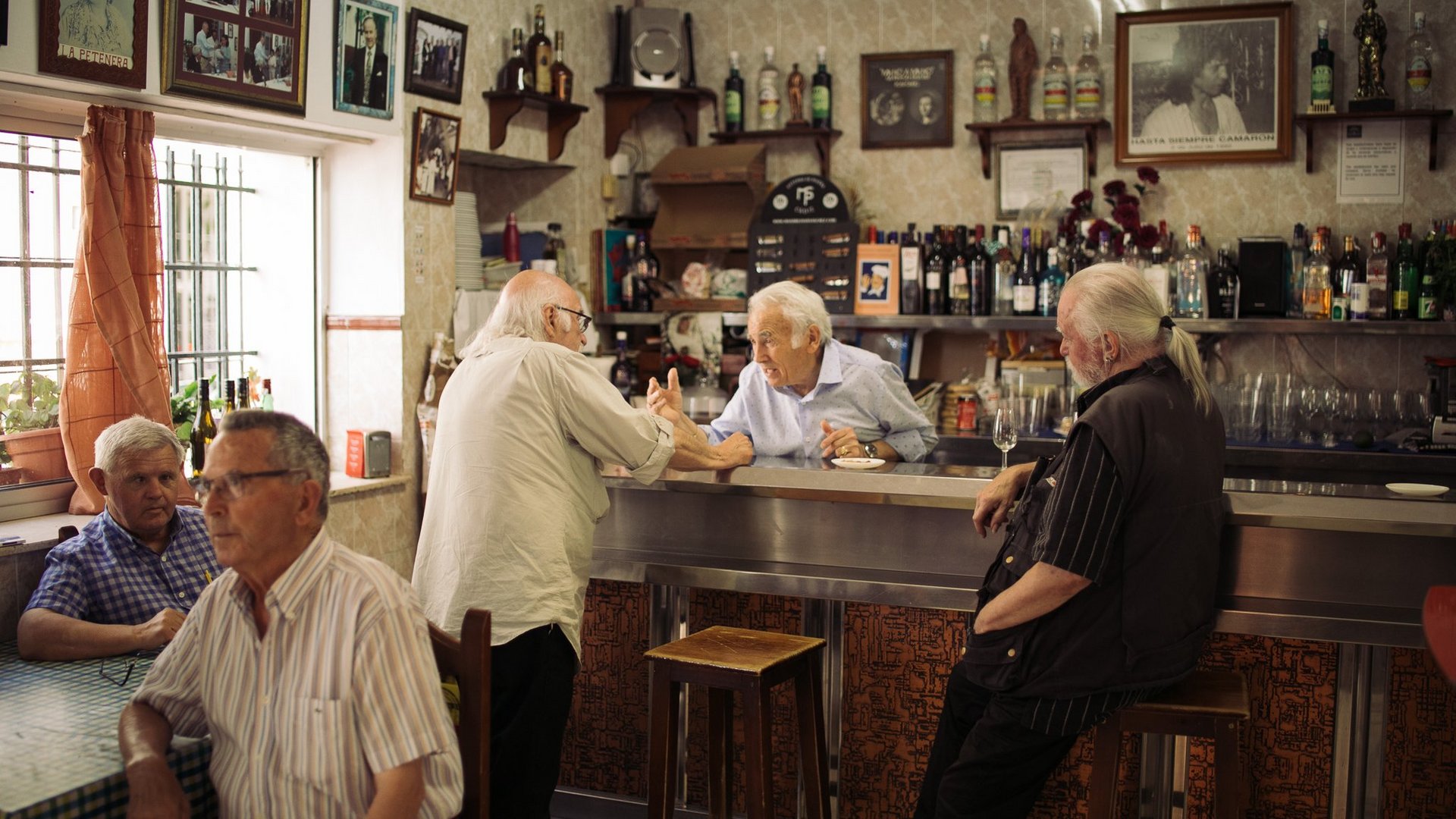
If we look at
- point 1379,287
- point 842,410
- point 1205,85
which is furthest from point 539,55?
point 1379,287

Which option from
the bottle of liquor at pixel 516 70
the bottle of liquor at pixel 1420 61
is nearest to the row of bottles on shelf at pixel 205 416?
the bottle of liquor at pixel 516 70

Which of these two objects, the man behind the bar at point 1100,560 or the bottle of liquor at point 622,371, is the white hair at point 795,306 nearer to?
the man behind the bar at point 1100,560

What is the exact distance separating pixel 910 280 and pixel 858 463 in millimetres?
2338

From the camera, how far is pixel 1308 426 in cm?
530

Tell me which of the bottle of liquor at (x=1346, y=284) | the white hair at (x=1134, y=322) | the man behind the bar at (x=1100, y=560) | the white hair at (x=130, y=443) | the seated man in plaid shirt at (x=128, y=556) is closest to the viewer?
the man behind the bar at (x=1100, y=560)

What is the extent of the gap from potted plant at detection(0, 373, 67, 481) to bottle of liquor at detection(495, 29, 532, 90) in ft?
7.27

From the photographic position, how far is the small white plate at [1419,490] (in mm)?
3150

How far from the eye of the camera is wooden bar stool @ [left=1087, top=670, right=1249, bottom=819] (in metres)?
2.63

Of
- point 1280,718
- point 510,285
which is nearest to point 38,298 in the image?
point 510,285

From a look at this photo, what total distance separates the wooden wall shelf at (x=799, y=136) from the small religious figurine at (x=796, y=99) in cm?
5

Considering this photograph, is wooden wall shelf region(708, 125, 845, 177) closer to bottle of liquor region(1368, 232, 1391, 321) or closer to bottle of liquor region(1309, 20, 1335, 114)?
bottle of liquor region(1309, 20, 1335, 114)

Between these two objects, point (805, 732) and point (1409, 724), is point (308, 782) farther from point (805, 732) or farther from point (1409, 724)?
point (1409, 724)

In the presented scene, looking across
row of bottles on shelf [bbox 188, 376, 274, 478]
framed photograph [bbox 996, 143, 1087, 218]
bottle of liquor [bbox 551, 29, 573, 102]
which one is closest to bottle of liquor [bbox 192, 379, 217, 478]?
row of bottles on shelf [bbox 188, 376, 274, 478]

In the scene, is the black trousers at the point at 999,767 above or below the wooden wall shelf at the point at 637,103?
below
